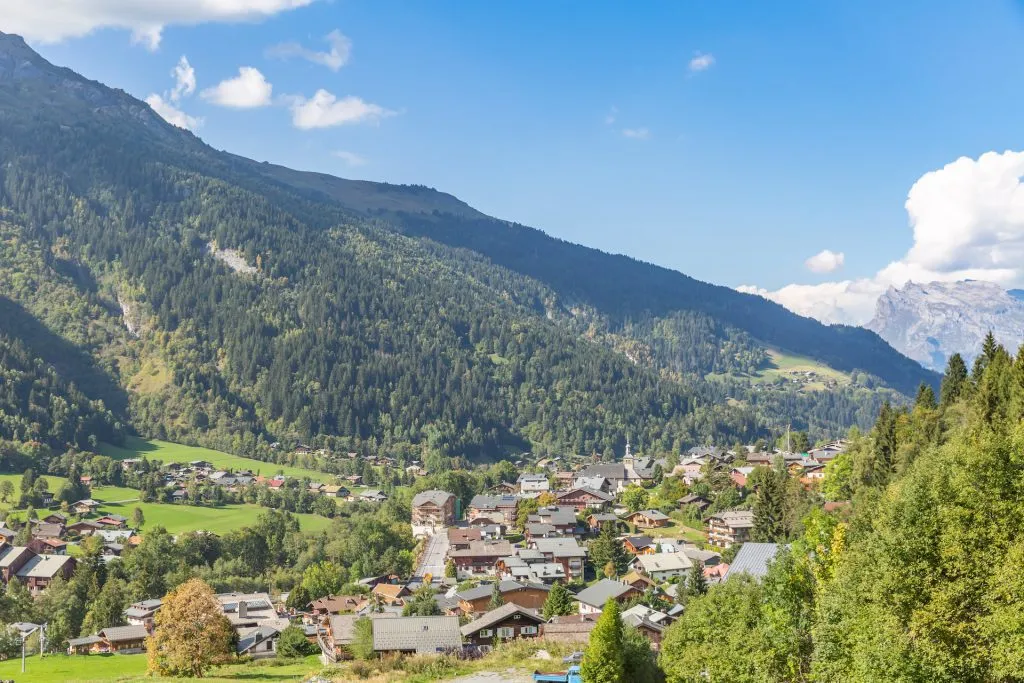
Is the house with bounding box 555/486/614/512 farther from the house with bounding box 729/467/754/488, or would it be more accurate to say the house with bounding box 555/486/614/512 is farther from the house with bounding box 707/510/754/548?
the house with bounding box 707/510/754/548

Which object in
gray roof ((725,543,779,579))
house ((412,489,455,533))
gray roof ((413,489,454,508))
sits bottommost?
house ((412,489,455,533))

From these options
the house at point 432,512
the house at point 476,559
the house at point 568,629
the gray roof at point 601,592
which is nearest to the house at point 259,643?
the house at point 568,629

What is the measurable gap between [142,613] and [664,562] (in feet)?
173

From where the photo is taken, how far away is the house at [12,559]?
97.8 m

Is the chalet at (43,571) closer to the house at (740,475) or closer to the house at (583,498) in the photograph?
the house at (583,498)

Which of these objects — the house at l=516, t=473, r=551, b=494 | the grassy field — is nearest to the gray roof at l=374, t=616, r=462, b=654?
the grassy field

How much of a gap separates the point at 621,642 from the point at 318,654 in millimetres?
38484

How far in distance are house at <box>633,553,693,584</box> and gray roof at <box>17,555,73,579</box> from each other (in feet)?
214

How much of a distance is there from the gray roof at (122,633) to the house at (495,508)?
56.2 m

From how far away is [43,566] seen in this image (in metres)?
98.9

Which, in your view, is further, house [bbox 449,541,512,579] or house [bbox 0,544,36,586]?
house [bbox 449,541,512,579]

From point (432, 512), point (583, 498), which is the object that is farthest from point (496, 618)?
point (583, 498)

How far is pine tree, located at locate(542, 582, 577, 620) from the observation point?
252 ft

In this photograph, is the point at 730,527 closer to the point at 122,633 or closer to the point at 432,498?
the point at 432,498
